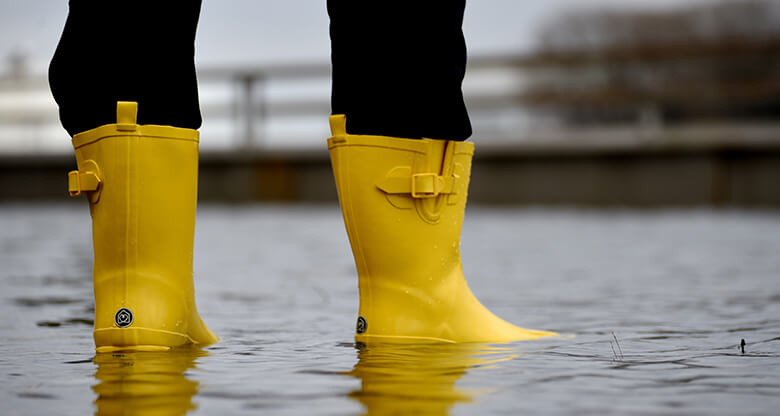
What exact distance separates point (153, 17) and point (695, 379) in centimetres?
115

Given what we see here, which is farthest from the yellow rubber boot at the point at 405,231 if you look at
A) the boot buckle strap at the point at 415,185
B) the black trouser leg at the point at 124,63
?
the black trouser leg at the point at 124,63

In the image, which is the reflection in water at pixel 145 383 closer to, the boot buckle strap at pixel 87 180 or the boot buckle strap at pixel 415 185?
the boot buckle strap at pixel 87 180

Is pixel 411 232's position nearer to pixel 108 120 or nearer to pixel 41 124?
pixel 108 120

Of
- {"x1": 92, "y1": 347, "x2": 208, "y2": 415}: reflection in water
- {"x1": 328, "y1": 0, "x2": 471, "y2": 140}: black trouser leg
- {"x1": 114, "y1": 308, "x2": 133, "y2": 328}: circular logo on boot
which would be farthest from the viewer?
{"x1": 328, "y1": 0, "x2": 471, "y2": 140}: black trouser leg

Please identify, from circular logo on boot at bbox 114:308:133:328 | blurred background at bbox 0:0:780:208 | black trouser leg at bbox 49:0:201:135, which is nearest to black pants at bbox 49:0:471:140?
black trouser leg at bbox 49:0:201:135

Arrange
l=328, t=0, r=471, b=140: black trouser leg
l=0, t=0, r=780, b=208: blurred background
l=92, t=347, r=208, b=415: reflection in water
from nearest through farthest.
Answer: l=92, t=347, r=208, b=415: reflection in water < l=328, t=0, r=471, b=140: black trouser leg < l=0, t=0, r=780, b=208: blurred background

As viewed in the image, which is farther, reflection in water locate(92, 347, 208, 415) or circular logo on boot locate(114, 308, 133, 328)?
circular logo on boot locate(114, 308, 133, 328)

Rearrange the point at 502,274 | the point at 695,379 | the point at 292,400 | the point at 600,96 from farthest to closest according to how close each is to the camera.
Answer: the point at 600,96
the point at 502,274
the point at 695,379
the point at 292,400

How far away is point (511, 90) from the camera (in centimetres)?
1141

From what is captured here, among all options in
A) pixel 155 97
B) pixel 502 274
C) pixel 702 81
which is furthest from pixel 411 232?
pixel 702 81

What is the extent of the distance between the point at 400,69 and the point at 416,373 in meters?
0.64

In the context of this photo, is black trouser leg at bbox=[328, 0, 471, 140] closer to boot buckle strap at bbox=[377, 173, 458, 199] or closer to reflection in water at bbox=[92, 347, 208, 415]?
boot buckle strap at bbox=[377, 173, 458, 199]

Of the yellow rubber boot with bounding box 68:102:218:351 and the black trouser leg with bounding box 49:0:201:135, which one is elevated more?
the black trouser leg with bounding box 49:0:201:135

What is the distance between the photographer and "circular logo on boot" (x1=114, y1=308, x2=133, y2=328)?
2.01 m
